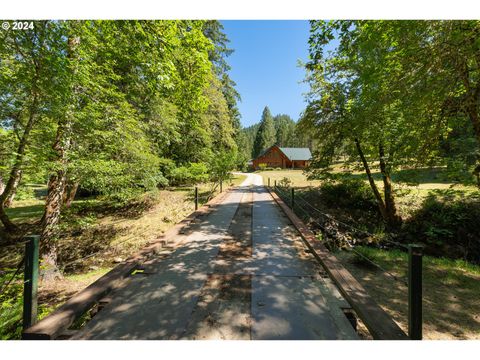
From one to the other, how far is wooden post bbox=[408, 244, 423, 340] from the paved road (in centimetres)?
61

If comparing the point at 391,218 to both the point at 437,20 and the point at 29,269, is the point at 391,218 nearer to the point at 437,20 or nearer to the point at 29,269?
the point at 437,20

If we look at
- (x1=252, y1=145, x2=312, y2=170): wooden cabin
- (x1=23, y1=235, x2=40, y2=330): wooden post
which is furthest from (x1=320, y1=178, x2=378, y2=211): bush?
(x1=252, y1=145, x2=312, y2=170): wooden cabin

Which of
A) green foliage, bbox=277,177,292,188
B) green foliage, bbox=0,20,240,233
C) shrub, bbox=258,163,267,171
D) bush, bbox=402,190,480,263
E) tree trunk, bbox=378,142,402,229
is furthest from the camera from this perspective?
A: shrub, bbox=258,163,267,171

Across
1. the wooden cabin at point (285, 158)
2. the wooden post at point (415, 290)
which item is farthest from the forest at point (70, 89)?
the wooden cabin at point (285, 158)

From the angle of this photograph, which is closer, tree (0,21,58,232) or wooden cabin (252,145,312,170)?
tree (0,21,58,232)

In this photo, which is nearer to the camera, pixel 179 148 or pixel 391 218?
pixel 391 218

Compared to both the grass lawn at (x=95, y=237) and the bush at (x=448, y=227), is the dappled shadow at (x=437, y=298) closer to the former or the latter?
the bush at (x=448, y=227)

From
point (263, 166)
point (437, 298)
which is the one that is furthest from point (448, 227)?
point (263, 166)

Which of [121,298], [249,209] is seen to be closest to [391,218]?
[249,209]

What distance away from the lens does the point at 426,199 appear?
39.0 feet

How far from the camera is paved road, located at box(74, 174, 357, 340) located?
8.11 ft

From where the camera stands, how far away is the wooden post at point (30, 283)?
2.46 meters

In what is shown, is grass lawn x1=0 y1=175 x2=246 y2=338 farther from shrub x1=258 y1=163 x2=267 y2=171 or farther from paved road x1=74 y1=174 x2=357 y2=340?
shrub x1=258 y1=163 x2=267 y2=171

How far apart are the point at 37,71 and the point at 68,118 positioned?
1346 millimetres
